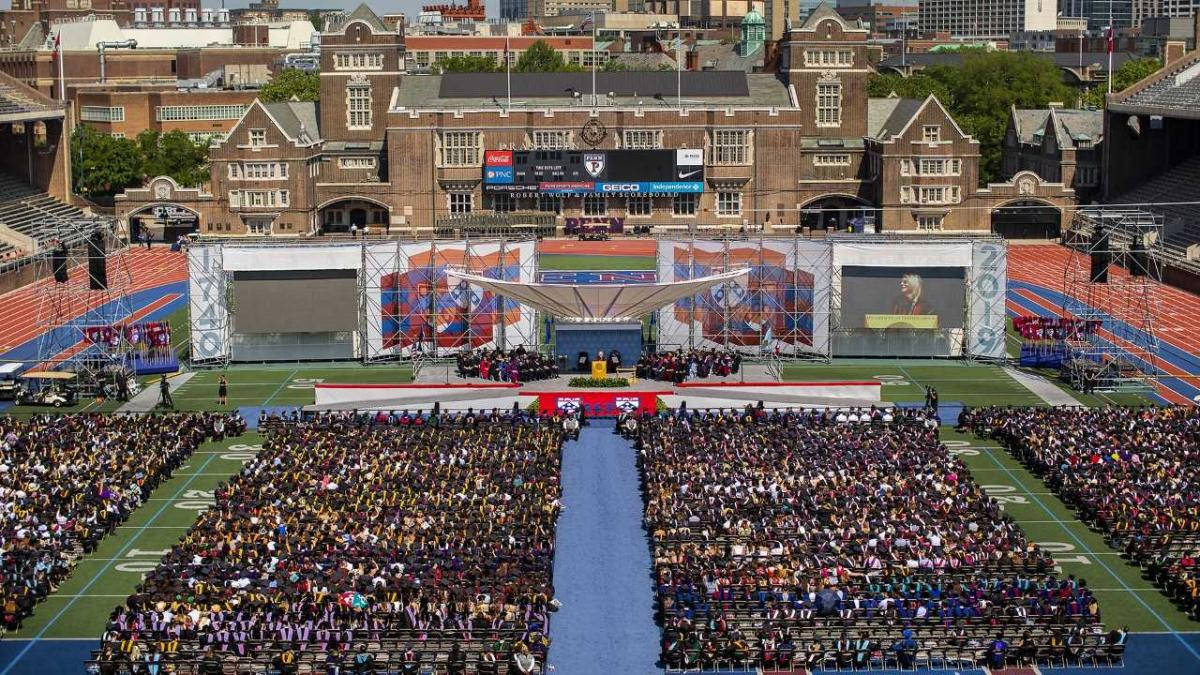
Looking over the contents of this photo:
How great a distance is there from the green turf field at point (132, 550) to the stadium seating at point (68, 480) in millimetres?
316

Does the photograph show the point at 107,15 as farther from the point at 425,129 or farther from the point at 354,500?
the point at 354,500

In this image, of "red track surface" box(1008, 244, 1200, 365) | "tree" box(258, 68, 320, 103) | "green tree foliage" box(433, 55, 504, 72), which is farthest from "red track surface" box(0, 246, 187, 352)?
"green tree foliage" box(433, 55, 504, 72)

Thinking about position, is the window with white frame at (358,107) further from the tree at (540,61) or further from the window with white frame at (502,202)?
the tree at (540,61)

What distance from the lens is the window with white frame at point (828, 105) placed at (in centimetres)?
11650

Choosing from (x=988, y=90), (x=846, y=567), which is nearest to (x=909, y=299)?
(x=846, y=567)

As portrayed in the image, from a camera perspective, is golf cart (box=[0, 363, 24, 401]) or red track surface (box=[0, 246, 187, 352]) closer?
golf cart (box=[0, 363, 24, 401])

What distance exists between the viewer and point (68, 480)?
1864 inches

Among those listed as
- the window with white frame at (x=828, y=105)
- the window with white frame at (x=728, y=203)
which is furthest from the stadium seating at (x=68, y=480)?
the window with white frame at (x=828, y=105)

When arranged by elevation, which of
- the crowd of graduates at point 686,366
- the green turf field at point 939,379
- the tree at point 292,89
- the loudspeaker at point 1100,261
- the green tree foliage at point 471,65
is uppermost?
the green tree foliage at point 471,65

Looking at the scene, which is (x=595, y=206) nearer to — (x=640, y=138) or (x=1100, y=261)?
(x=640, y=138)

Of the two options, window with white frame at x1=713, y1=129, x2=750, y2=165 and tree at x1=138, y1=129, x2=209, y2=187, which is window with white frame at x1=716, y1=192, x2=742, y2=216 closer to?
window with white frame at x1=713, y1=129, x2=750, y2=165

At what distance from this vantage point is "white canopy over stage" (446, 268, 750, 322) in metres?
64.1

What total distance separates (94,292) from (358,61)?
38401mm

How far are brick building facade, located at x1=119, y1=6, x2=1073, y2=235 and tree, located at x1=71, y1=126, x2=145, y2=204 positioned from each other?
1354 centimetres
